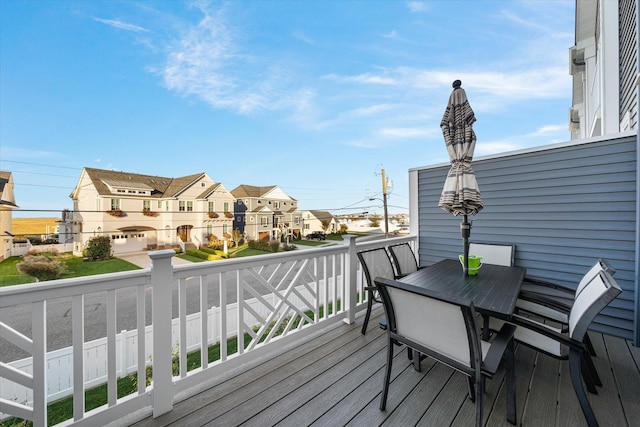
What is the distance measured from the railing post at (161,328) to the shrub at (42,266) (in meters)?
10.1

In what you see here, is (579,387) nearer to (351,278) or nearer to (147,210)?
A: (351,278)

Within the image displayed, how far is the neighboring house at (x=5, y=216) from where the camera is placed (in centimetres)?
703

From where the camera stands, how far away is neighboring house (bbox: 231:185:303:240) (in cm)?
1553

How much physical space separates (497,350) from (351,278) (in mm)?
1748

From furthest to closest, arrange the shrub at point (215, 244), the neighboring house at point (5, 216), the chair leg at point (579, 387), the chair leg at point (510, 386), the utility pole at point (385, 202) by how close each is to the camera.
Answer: the utility pole at point (385, 202) < the shrub at point (215, 244) < the neighboring house at point (5, 216) < the chair leg at point (510, 386) < the chair leg at point (579, 387)

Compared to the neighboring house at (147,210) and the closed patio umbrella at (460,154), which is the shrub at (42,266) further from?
the closed patio umbrella at (460,154)

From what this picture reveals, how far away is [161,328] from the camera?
168 cm

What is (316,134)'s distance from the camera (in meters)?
20.8

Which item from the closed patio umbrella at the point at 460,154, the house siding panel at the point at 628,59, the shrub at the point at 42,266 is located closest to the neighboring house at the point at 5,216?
the shrub at the point at 42,266

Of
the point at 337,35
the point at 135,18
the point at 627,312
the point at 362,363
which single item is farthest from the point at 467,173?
the point at 135,18

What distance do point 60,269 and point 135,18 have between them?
9.64m

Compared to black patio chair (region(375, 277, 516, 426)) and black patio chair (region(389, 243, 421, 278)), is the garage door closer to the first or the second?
black patio chair (region(389, 243, 421, 278))

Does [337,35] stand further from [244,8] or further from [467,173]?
[467,173]

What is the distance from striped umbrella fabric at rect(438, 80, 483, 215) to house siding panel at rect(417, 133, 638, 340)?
1.34 metres
